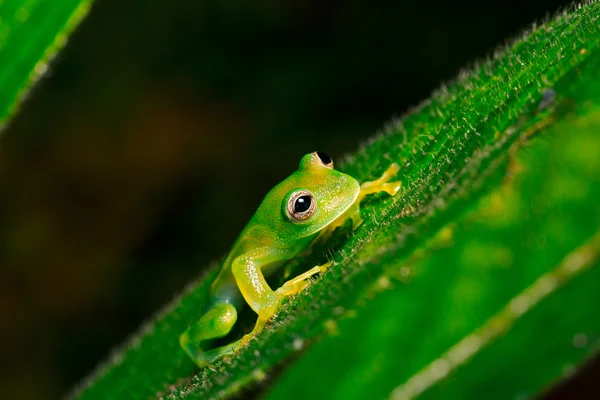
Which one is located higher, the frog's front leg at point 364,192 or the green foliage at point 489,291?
the green foliage at point 489,291

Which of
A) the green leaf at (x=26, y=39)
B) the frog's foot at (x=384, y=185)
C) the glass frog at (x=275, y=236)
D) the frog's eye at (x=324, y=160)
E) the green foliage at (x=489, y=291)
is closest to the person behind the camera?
the green foliage at (x=489, y=291)

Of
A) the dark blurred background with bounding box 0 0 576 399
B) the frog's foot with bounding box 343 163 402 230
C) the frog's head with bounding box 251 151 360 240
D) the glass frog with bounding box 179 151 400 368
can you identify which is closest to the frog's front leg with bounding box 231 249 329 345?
→ the glass frog with bounding box 179 151 400 368

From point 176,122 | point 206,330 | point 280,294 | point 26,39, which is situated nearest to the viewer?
point 26,39

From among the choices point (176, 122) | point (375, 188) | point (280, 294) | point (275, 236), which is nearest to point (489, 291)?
point (280, 294)

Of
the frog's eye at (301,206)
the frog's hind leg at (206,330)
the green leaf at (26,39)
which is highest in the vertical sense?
the green leaf at (26,39)

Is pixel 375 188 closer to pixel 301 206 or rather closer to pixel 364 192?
pixel 364 192

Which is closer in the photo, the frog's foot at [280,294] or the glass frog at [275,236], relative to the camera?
the frog's foot at [280,294]

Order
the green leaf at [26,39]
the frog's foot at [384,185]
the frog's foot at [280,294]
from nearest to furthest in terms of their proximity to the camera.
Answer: the green leaf at [26,39] < the frog's foot at [280,294] < the frog's foot at [384,185]

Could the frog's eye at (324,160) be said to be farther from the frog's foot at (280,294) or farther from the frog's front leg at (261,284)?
the frog's foot at (280,294)

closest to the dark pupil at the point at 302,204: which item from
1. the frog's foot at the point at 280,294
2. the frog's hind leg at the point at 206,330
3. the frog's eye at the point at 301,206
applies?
the frog's eye at the point at 301,206
